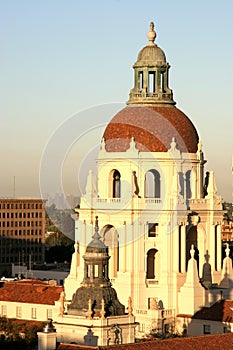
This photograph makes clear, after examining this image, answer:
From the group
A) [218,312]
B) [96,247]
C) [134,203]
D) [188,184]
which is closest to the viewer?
[96,247]

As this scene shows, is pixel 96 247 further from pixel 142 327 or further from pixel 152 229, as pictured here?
pixel 152 229

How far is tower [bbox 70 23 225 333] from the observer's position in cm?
12762

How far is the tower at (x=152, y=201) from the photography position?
128 m

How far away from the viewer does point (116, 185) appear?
131 m

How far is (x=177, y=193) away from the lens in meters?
128

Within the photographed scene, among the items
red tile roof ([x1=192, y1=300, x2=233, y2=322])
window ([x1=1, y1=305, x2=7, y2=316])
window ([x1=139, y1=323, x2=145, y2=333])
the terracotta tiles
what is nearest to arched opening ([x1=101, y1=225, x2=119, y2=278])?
the terracotta tiles

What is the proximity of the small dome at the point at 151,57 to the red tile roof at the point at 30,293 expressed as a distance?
1685cm

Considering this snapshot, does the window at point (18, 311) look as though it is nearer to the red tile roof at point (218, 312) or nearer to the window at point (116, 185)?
the window at point (116, 185)

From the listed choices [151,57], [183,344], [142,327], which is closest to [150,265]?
[142,327]

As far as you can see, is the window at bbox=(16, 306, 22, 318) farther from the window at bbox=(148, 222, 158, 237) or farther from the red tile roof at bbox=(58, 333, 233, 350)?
the red tile roof at bbox=(58, 333, 233, 350)

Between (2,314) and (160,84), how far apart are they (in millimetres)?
19653

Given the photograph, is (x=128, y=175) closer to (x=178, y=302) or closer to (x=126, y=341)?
(x=178, y=302)

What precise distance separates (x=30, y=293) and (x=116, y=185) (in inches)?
412

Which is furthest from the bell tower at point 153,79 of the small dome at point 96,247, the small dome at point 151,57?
the small dome at point 96,247
